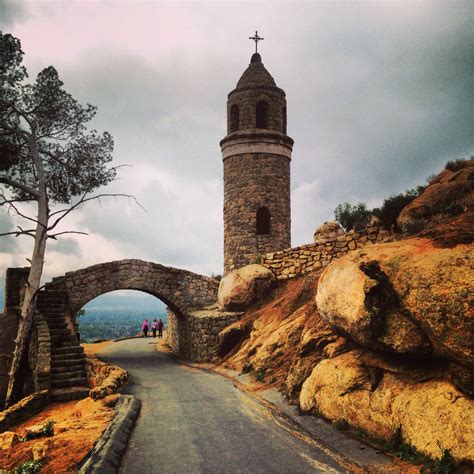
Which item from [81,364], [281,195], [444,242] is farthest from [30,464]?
[281,195]

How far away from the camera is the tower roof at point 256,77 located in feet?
70.0

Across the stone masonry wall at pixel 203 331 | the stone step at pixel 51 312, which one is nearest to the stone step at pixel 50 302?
the stone step at pixel 51 312

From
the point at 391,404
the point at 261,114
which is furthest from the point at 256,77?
the point at 391,404

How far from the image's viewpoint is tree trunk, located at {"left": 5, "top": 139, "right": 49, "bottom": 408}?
14430 mm

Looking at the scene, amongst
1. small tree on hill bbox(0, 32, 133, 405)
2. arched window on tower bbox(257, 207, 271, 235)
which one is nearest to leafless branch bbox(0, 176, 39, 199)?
small tree on hill bbox(0, 32, 133, 405)

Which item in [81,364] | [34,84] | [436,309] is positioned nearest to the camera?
[436,309]

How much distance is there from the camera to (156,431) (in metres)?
8.04

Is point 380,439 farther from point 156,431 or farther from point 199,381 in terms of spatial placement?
point 199,381

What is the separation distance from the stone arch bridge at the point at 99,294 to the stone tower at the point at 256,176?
8.30ft

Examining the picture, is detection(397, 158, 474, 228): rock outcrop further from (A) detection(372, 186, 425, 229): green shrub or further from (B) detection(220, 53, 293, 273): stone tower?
(B) detection(220, 53, 293, 273): stone tower

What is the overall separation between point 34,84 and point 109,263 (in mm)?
7893

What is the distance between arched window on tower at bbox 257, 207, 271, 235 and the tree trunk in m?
9.83

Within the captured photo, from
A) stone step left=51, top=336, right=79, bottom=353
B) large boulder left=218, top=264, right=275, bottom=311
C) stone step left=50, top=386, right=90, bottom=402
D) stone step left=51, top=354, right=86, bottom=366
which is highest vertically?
large boulder left=218, top=264, right=275, bottom=311

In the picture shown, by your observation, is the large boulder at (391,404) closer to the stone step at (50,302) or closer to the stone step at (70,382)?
the stone step at (70,382)
